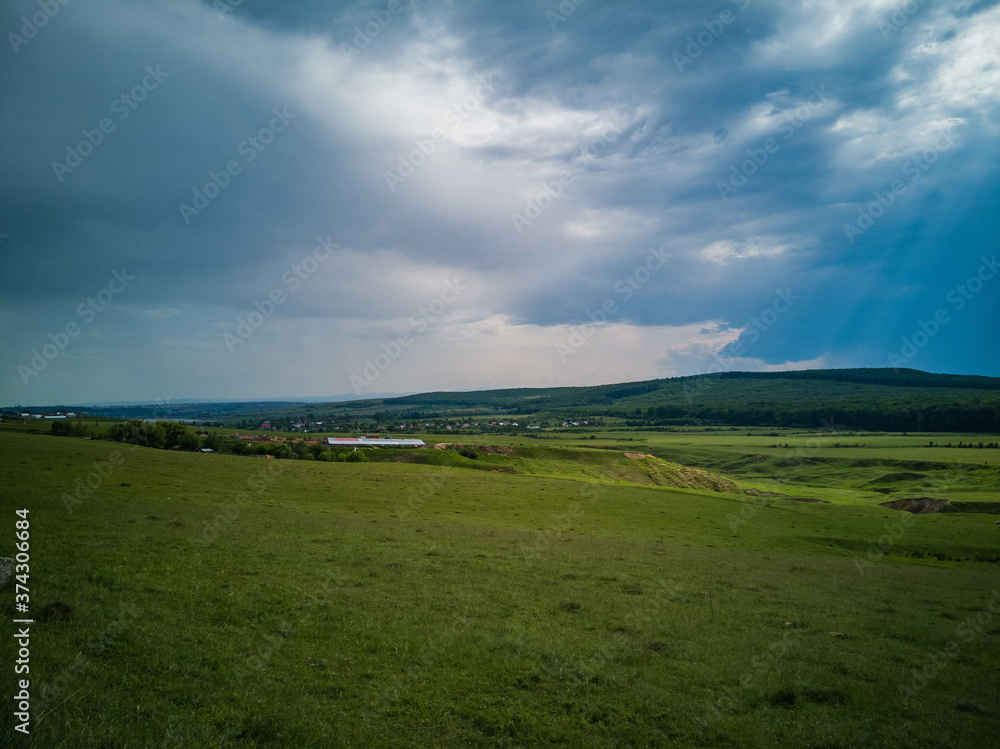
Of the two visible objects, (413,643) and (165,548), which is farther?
(165,548)

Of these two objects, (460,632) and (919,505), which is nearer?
(460,632)

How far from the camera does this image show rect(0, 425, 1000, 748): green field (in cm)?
997

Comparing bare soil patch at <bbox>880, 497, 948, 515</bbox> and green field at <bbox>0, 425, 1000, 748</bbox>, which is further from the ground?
green field at <bbox>0, 425, 1000, 748</bbox>

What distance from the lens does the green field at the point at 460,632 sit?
9.97 metres

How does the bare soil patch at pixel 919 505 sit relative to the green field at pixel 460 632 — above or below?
below

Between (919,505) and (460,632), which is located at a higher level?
(460,632)

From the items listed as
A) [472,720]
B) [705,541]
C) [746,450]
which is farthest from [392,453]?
[746,450]

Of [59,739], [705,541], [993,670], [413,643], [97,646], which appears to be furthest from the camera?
[705,541]

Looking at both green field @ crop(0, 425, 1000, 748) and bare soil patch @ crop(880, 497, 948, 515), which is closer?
green field @ crop(0, 425, 1000, 748)

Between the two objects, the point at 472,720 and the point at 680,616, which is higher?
the point at 472,720

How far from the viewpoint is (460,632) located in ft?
49.0

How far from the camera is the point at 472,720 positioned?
10.5 metres

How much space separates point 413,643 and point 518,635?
3221mm

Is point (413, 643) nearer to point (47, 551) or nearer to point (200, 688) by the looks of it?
point (200, 688)
